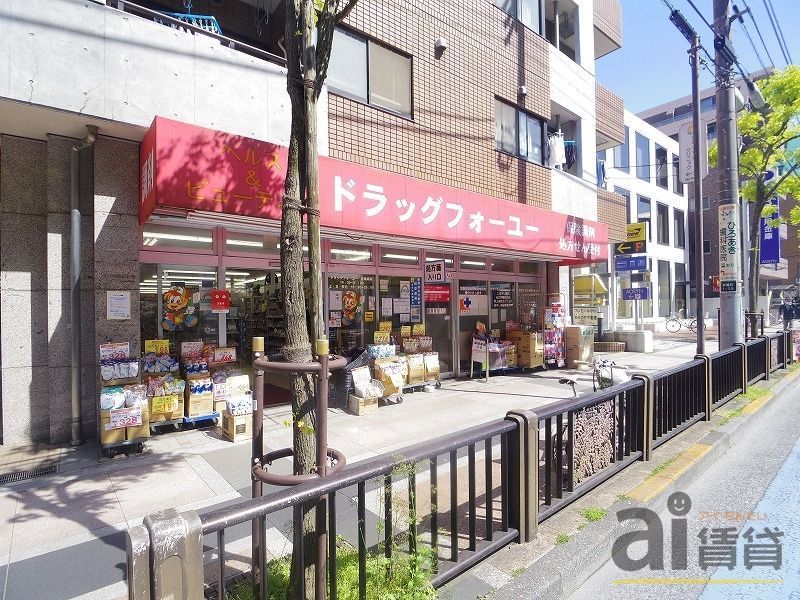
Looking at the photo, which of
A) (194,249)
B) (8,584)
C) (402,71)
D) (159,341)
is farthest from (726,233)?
(8,584)

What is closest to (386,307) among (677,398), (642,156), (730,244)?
(677,398)

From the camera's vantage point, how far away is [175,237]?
21.7 feet

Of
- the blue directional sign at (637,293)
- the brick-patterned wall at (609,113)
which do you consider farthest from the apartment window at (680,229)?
the brick-patterned wall at (609,113)

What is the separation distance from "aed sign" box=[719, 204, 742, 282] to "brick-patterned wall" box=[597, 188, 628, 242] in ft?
16.4

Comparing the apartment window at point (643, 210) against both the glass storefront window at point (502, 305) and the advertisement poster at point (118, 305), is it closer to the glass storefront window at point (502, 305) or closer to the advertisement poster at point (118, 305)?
the glass storefront window at point (502, 305)

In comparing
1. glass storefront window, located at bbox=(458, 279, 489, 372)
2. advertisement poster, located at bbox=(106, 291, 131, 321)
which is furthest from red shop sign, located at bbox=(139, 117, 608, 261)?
glass storefront window, located at bbox=(458, 279, 489, 372)

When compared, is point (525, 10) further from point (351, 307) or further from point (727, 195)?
point (351, 307)

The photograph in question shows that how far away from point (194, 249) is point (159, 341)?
4.96 feet

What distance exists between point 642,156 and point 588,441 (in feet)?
84.8

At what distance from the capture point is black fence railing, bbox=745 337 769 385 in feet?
28.0

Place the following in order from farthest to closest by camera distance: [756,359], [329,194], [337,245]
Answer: [756,359]
[337,245]
[329,194]

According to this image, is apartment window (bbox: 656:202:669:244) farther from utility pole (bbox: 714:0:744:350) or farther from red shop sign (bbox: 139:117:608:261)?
red shop sign (bbox: 139:117:608:261)

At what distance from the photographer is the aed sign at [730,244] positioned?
8.51m

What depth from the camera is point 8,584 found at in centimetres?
304
